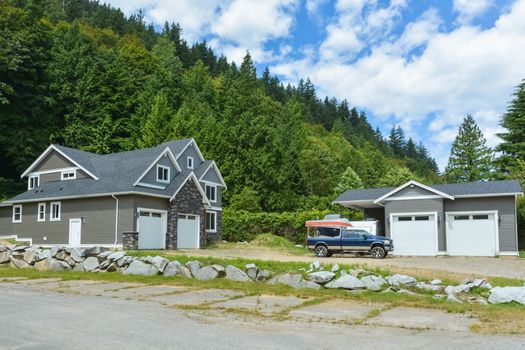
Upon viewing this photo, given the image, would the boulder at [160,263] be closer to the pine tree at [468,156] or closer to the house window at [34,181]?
the house window at [34,181]

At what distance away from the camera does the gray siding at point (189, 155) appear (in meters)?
38.3

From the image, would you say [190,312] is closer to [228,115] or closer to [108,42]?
[228,115]

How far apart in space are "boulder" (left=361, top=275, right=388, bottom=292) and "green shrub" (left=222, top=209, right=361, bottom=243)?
22.4m

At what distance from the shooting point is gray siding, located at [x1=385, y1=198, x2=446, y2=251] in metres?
28.0

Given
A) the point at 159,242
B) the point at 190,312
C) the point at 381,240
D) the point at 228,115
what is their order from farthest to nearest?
the point at 228,115
the point at 159,242
the point at 381,240
the point at 190,312

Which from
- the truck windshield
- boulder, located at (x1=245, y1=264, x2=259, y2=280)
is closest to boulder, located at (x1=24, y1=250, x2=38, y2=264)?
boulder, located at (x1=245, y1=264, x2=259, y2=280)

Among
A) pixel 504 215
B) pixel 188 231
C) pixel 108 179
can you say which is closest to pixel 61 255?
pixel 108 179

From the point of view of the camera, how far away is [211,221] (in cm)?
3831

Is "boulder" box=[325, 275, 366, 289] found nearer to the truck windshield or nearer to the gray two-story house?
the truck windshield

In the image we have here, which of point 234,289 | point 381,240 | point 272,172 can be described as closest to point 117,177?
point 381,240

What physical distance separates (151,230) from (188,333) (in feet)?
71.2

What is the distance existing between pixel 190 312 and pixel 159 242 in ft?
66.0

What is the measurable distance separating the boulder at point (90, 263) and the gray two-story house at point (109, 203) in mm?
8862

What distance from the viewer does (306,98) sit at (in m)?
130
